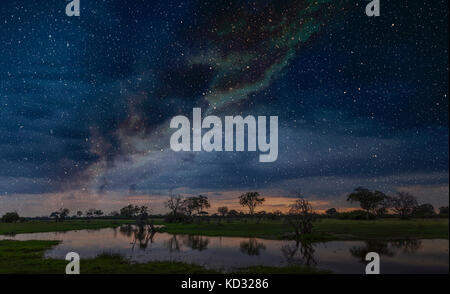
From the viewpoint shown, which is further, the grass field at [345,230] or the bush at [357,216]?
the bush at [357,216]

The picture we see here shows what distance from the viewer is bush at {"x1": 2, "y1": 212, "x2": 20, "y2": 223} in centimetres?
12469

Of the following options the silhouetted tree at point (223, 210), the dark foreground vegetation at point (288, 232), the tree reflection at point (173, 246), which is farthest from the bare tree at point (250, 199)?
the tree reflection at point (173, 246)

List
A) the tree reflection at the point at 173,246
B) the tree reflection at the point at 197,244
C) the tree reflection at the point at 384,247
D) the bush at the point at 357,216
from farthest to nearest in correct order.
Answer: the bush at the point at 357,216 < the tree reflection at the point at 197,244 < the tree reflection at the point at 173,246 < the tree reflection at the point at 384,247

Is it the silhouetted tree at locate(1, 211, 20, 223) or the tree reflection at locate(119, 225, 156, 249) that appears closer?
the tree reflection at locate(119, 225, 156, 249)

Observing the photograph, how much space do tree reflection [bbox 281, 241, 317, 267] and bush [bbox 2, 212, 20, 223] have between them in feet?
439

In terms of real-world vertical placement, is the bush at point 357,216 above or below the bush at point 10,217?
above

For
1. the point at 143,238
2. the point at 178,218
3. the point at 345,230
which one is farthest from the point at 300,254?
the point at 178,218

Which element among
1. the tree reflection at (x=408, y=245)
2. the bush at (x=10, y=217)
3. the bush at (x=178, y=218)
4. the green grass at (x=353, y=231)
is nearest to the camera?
the tree reflection at (x=408, y=245)

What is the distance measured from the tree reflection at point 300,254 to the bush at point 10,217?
5271 inches

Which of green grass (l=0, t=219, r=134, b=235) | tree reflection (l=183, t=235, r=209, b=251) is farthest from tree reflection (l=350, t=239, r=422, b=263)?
green grass (l=0, t=219, r=134, b=235)

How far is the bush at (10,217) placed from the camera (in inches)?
4909

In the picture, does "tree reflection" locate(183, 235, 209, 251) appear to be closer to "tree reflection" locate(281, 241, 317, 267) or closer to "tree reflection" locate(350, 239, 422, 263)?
"tree reflection" locate(281, 241, 317, 267)

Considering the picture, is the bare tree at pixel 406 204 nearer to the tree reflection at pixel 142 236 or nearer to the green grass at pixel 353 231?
the green grass at pixel 353 231
